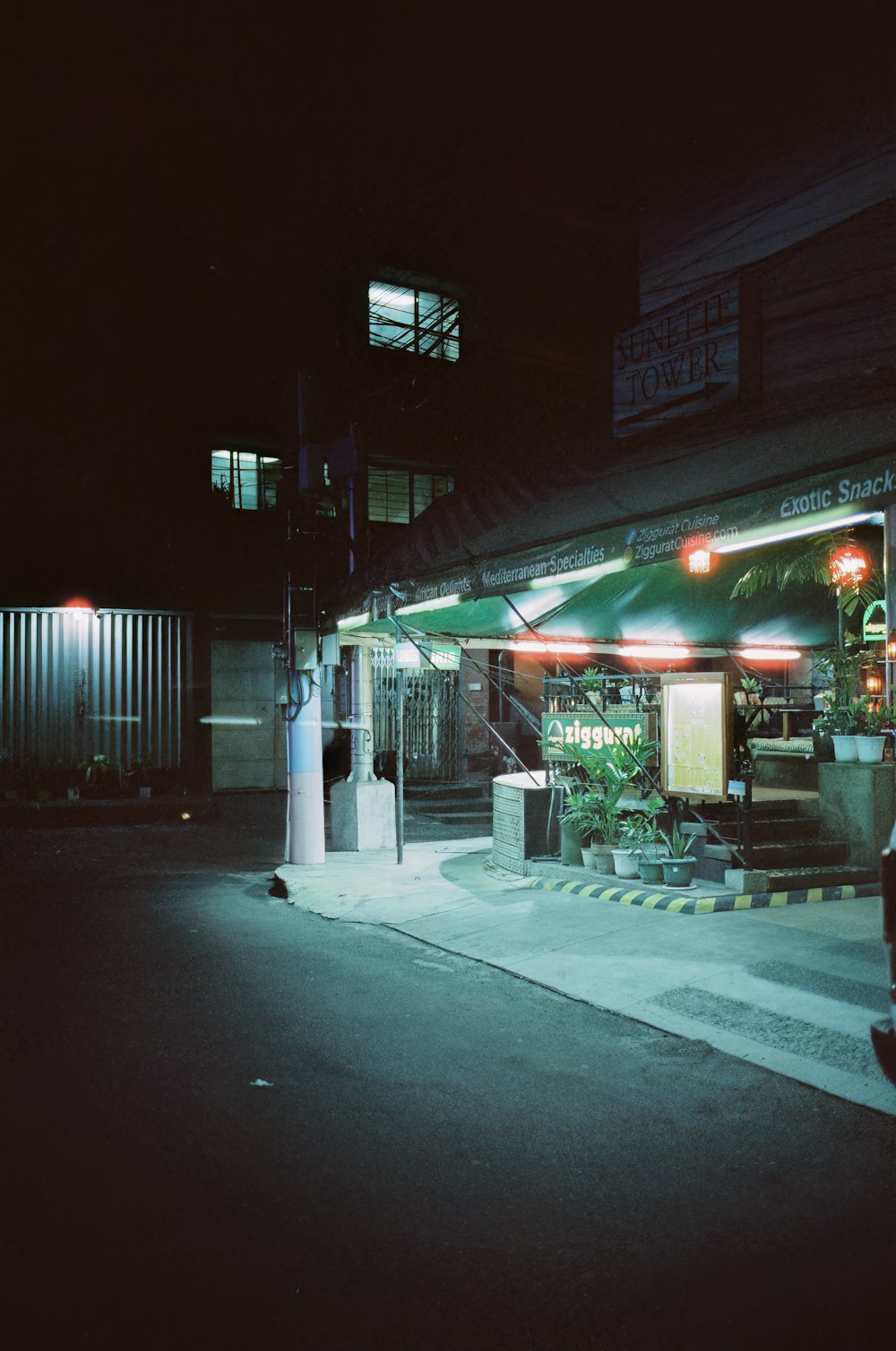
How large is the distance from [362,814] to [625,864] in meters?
5.00

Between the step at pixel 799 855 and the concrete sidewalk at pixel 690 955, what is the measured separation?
640 mm

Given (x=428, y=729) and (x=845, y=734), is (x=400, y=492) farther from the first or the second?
(x=845, y=734)

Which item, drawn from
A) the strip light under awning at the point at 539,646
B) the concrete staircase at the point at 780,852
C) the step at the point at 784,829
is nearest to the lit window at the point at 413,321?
the strip light under awning at the point at 539,646

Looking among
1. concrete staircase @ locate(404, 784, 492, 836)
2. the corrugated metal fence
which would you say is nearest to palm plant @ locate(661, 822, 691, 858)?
concrete staircase @ locate(404, 784, 492, 836)

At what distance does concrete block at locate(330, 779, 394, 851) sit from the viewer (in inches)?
555

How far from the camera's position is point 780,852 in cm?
973

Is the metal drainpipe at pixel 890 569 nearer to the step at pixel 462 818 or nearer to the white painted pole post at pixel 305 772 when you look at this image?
the white painted pole post at pixel 305 772

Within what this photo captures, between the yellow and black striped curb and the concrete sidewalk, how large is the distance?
7 centimetres

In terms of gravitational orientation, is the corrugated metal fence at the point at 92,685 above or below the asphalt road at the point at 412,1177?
above

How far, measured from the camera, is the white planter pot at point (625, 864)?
33.5ft

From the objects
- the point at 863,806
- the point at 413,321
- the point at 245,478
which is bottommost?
the point at 863,806

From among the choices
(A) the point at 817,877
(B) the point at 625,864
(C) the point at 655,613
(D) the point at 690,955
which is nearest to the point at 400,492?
(C) the point at 655,613

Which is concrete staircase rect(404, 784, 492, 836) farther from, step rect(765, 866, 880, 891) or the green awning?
step rect(765, 866, 880, 891)

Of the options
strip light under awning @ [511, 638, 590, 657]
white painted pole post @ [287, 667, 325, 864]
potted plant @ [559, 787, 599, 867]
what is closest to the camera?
potted plant @ [559, 787, 599, 867]
